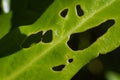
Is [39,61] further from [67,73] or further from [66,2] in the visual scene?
[66,2]

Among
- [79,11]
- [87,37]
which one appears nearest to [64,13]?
[79,11]

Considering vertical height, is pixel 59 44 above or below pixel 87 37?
above

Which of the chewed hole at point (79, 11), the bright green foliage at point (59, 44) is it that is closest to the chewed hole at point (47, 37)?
the bright green foliage at point (59, 44)

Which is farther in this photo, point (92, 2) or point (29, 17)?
point (29, 17)

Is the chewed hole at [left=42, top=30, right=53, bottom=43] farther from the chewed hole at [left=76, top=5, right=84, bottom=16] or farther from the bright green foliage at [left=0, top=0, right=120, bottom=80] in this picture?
the chewed hole at [left=76, top=5, right=84, bottom=16]

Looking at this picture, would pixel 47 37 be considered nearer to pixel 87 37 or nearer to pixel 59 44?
pixel 59 44

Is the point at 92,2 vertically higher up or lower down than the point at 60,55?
higher up

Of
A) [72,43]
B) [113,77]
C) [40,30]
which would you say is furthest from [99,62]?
[40,30]
